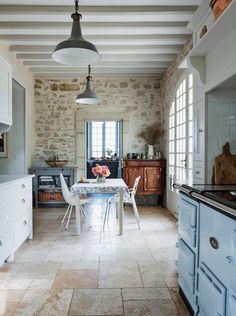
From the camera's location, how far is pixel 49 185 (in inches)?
275

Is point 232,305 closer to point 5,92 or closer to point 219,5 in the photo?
point 219,5

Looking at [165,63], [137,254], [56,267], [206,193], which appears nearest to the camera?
[206,193]

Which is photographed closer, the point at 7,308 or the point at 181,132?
the point at 7,308

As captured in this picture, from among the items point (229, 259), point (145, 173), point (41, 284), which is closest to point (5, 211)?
point (41, 284)

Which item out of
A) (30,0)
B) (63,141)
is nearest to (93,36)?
(30,0)

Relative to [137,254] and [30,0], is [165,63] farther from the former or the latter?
[137,254]

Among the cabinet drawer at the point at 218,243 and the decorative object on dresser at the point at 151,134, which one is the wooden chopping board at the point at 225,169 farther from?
the decorative object on dresser at the point at 151,134

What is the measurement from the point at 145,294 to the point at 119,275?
0.47 metres

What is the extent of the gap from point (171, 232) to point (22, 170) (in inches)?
142

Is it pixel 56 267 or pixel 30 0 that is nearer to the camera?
pixel 56 267

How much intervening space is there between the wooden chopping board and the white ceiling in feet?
7.32

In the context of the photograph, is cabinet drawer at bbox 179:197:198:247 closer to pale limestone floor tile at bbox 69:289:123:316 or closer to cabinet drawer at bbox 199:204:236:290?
cabinet drawer at bbox 199:204:236:290

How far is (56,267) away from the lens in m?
3.24

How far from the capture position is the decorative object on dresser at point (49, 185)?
692 cm
